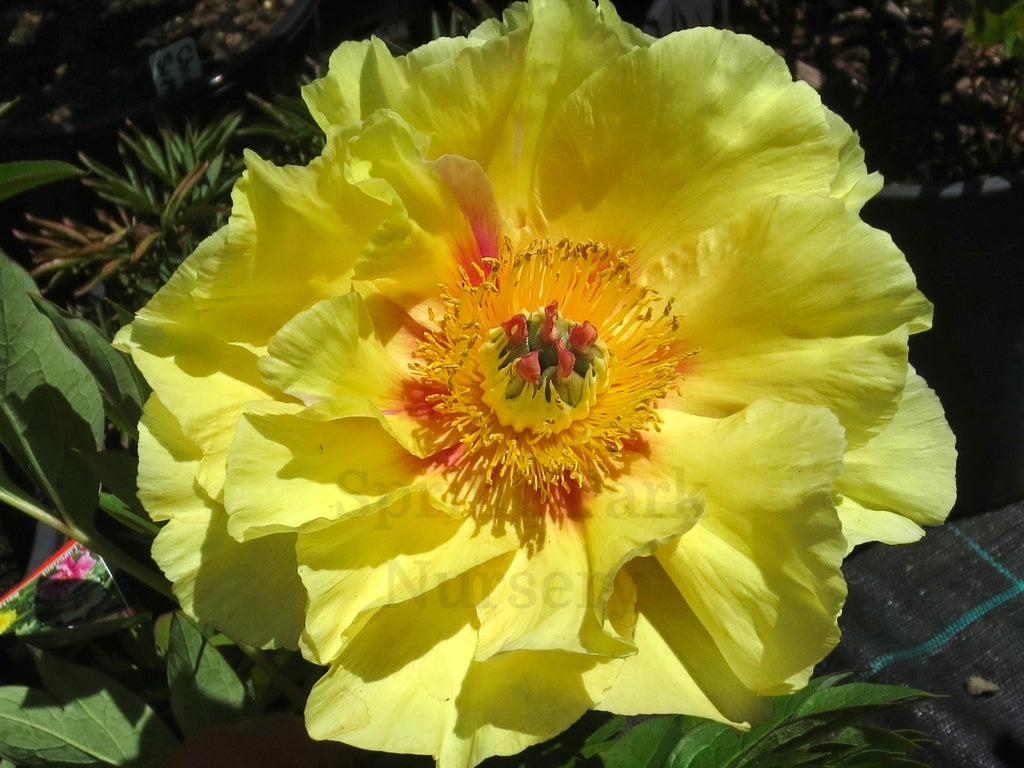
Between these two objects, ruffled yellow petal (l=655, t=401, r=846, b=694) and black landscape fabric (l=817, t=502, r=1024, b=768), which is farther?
black landscape fabric (l=817, t=502, r=1024, b=768)

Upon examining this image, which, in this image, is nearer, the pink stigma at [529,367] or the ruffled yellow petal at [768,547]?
the ruffled yellow petal at [768,547]

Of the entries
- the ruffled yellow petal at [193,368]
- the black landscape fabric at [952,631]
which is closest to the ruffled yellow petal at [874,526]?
the ruffled yellow petal at [193,368]

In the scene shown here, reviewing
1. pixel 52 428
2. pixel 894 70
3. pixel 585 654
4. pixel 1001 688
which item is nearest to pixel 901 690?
pixel 585 654

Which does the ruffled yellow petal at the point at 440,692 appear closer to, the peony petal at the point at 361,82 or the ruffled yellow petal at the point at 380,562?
the ruffled yellow petal at the point at 380,562

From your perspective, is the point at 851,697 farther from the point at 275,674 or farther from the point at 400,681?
the point at 275,674

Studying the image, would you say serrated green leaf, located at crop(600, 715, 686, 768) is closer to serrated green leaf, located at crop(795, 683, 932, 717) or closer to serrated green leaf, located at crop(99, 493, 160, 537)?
serrated green leaf, located at crop(795, 683, 932, 717)

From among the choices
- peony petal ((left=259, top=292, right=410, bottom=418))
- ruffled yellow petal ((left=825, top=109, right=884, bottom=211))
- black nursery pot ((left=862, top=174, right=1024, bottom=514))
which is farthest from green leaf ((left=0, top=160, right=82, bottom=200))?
black nursery pot ((left=862, top=174, right=1024, bottom=514))

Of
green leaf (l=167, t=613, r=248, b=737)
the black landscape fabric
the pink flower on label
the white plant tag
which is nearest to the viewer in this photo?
green leaf (l=167, t=613, r=248, b=737)
